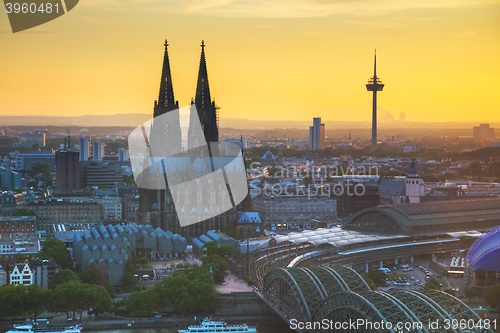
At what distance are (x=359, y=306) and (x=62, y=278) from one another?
64.3 feet

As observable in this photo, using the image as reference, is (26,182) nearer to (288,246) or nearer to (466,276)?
(288,246)

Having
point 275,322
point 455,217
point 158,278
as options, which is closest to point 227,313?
point 275,322

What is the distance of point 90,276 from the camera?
43.8 meters

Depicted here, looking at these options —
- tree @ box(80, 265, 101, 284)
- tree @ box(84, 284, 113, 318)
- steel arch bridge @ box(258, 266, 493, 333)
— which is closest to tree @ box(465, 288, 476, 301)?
steel arch bridge @ box(258, 266, 493, 333)

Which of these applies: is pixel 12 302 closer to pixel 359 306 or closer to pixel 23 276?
pixel 23 276

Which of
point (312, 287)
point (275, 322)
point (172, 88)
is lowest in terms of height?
point (275, 322)

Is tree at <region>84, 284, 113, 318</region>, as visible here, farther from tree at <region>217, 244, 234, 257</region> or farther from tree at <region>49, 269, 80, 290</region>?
tree at <region>217, 244, 234, 257</region>

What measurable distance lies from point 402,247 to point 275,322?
17.0m

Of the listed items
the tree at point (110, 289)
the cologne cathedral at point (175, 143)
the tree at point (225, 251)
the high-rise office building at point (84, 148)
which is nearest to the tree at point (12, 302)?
the tree at point (110, 289)

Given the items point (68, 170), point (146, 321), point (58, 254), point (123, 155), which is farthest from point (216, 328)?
point (123, 155)

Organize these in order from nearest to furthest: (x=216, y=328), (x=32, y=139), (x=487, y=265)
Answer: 1. (x=216, y=328)
2. (x=487, y=265)
3. (x=32, y=139)

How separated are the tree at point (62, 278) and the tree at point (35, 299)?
266 cm

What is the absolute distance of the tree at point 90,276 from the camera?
4372 cm

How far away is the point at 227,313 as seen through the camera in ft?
133
